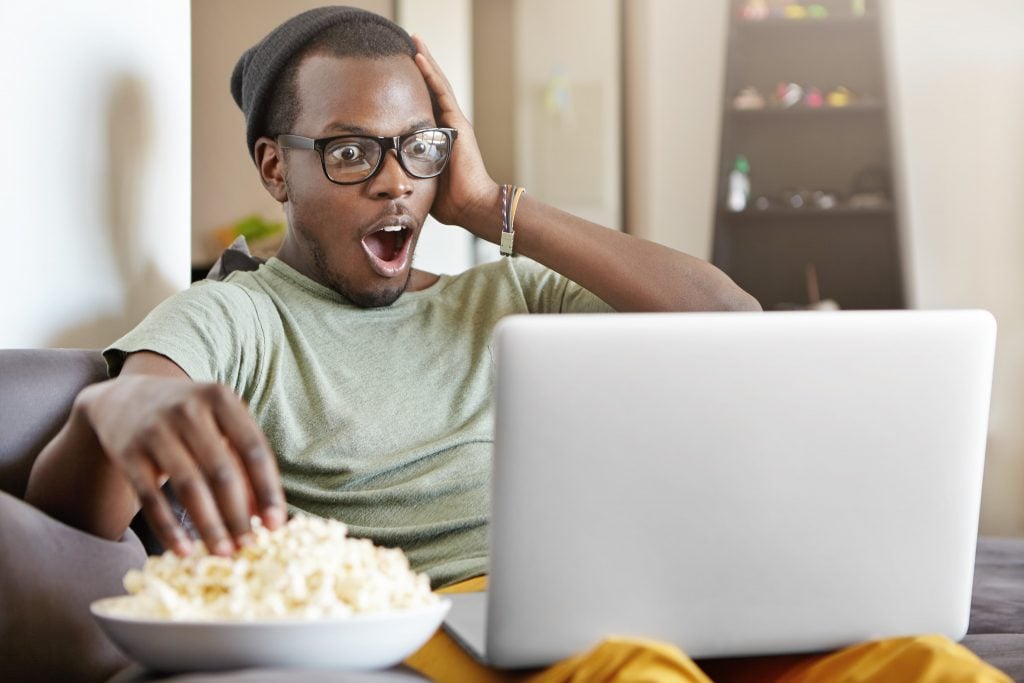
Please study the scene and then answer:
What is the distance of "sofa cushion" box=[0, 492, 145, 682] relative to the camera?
1.07 meters

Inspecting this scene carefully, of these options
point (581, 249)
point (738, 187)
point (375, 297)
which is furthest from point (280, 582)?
point (738, 187)

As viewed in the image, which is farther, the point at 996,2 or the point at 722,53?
the point at 722,53

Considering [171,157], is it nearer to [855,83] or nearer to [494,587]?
[494,587]

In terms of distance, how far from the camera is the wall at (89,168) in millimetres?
1562

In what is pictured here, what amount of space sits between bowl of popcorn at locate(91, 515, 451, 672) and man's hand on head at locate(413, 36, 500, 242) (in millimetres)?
888

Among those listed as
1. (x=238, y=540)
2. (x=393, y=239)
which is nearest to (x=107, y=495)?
(x=238, y=540)

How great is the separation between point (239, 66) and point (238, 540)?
1.12 meters

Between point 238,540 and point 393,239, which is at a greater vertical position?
point 393,239

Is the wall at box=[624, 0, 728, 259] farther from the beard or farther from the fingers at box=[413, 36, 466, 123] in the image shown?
the beard

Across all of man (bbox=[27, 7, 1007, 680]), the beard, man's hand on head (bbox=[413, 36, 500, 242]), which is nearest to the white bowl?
man (bbox=[27, 7, 1007, 680])

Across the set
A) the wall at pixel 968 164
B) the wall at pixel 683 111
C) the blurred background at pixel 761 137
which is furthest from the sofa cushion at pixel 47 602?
the wall at pixel 683 111

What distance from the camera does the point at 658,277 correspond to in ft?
5.59

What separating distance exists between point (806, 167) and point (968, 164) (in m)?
0.62

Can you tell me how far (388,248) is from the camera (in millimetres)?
1706
